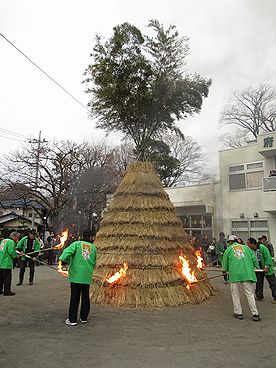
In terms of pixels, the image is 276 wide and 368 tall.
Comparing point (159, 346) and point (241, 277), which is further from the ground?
→ point (241, 277)

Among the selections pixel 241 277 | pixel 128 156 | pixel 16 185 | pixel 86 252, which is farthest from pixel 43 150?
pixel 241 277

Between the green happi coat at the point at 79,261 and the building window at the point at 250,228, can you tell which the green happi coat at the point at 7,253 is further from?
the building window at the point at 250,228

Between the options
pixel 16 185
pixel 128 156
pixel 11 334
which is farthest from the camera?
pixel 128 156

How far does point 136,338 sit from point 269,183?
14.5 metres

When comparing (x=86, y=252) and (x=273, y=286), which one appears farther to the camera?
(x=273, y=286)

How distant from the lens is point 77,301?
18.2 feet

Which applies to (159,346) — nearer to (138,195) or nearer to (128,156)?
(138,195)

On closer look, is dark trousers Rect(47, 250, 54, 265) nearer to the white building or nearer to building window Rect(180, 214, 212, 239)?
the white building

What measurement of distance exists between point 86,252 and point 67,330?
4.77 ft

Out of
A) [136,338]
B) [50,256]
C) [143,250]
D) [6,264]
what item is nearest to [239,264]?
[143,250]

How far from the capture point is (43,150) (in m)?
22.5

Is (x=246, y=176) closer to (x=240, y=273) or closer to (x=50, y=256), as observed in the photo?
A: (x=50, y=256)

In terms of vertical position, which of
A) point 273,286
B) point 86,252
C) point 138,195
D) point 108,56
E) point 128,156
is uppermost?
point 128,156

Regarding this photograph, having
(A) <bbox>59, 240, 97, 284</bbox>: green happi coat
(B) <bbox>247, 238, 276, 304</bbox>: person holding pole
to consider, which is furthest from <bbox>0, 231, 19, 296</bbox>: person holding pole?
(B) <bbox>247, 238, 276, 304</bbox>: person holding pole
